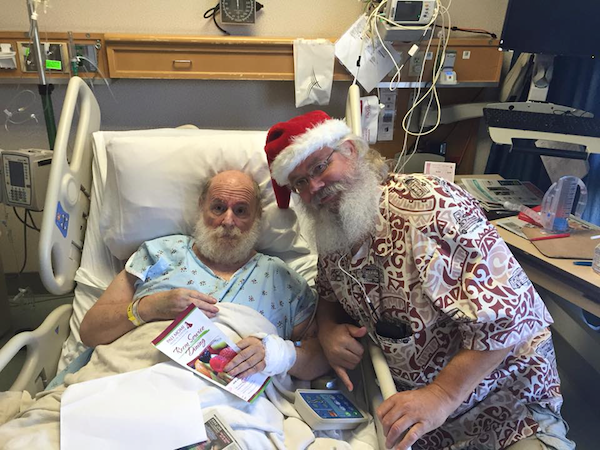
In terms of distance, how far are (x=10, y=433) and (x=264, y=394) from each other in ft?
2.01

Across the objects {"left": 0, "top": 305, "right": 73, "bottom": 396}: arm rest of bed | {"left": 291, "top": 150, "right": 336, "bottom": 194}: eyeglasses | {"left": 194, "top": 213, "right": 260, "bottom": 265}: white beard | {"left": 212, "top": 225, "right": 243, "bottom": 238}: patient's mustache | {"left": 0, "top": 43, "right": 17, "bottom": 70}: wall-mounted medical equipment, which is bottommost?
{"left": 0, "top": 305, "right": 73, "bottom": 396}: arm rest of bed

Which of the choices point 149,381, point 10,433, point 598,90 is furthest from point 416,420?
point 598,90

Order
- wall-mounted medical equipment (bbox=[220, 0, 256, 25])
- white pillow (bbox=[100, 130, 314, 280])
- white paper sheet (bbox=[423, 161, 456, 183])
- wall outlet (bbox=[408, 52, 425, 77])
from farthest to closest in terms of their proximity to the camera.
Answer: wall outlet (bbox=[408, 52, 425, 77]), wall-mounted medical equipment (bbox=[220, 0, 256, 25]), white paper sheet (bbox=[423, 161, 456, 183]), white pillow (bbox=[100, 130, 314, 280])

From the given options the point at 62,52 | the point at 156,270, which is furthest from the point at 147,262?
the point at 62,52

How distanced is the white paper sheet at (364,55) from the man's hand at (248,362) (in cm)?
141

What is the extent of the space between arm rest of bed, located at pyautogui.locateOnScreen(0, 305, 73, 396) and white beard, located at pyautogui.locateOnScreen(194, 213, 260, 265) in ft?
1.78

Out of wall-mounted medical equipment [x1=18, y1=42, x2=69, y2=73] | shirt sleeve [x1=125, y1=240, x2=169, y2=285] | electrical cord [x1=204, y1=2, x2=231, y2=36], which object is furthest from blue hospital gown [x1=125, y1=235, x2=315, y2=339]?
electrical cord [x1=204, y1=2, x2=231, y2=36]

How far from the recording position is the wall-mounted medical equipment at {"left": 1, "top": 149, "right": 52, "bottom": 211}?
68.7 inches

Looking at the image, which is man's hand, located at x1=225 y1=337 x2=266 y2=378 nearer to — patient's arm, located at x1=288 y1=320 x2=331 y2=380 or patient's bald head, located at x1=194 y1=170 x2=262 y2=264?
patient's arm, located at x1=288 y1=320 x2=331 y2=380

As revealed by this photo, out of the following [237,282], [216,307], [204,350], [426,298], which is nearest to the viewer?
[426,298]

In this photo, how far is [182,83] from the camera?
2.26m

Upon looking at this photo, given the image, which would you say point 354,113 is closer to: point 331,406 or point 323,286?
point 323,286

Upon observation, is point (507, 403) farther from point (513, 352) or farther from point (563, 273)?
point (563, 273)

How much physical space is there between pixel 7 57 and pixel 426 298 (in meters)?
2.00
